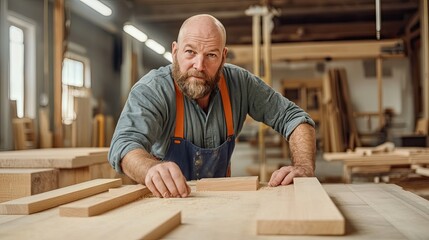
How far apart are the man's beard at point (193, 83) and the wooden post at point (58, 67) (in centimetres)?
387

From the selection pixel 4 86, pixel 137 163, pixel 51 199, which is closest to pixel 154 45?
pixel 4 86

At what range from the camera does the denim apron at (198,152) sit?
3.04 m

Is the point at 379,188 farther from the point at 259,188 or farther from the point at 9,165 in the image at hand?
the point at 9,165

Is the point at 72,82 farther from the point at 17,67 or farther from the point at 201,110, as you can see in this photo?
the point at 201,110

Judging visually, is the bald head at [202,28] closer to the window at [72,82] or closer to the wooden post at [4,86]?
the wooden post at [4,86]

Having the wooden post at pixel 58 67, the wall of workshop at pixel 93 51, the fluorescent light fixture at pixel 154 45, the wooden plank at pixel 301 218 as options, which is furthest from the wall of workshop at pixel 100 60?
the wooden plank at pixel 301 218

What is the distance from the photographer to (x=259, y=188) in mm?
2229

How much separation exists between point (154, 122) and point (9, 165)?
1058 millimetres

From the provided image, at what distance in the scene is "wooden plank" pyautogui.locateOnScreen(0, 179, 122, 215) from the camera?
1.70 metres

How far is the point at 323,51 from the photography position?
8.93 metres

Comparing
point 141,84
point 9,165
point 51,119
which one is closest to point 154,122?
point 141,84

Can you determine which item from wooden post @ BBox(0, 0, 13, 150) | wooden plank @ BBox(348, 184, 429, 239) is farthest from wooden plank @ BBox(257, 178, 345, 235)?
wooden post @ BBox(0, 0, 13, 150)

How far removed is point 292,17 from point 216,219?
1417 cm

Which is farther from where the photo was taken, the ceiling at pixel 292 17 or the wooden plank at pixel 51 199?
the ceiling at pixel 292 17
